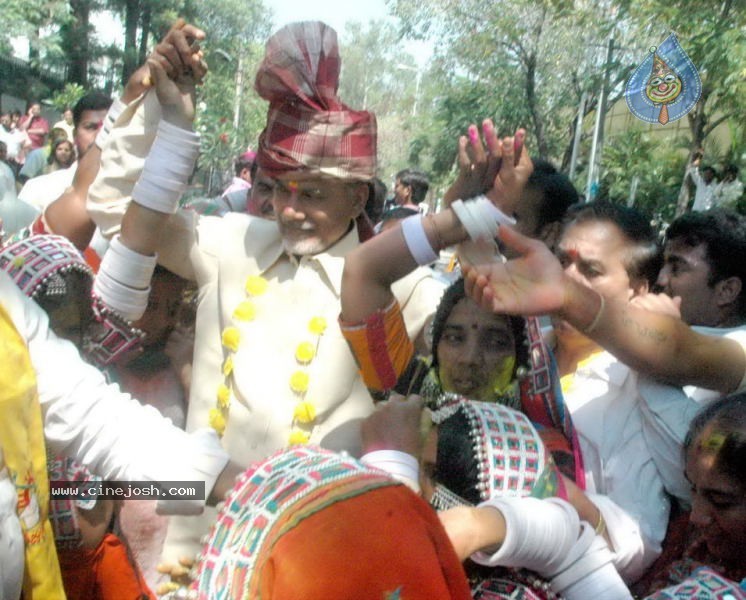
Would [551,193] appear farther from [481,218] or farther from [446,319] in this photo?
[481,218]

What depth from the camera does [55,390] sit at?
1587mm

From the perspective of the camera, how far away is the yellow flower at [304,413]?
2.15 m

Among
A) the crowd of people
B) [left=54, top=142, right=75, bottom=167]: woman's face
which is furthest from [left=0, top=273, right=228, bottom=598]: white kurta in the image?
[left=54, top=142, right=75, bottom=167]: woman's face

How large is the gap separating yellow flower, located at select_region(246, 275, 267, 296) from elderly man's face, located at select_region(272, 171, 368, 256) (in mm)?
122

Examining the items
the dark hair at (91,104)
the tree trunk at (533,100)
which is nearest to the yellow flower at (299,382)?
the dark hair at (91,104)

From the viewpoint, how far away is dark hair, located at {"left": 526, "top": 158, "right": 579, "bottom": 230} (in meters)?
3.25

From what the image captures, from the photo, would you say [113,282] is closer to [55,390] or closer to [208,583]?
[55,390]

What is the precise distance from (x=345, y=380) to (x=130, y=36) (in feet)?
85.5

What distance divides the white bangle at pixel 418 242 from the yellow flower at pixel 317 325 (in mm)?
445

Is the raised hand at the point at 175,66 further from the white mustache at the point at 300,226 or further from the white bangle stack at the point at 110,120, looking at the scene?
the white mustache at the point at 300,226

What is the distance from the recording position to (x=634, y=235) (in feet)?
7.79

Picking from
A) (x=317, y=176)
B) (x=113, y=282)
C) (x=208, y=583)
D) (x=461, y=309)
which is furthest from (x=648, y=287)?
(x=208, y=583)

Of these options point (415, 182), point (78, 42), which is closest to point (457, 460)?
point (415, 182)

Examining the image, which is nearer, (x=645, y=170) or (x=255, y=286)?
(x=255, y=286)
